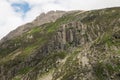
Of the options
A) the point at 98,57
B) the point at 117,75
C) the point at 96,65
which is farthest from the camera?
the point at 98,57

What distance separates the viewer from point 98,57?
190m

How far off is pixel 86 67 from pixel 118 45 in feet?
95.7

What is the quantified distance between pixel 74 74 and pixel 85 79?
14094 millimetres

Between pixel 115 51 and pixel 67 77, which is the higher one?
pixel 115 51

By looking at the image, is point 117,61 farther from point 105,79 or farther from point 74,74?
point 74,74

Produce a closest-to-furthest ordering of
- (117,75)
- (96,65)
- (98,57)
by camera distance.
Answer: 1. (117,75)
2. (96,65)
3. (98,57)

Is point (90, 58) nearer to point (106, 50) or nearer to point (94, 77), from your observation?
point (106, 50)

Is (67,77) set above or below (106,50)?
below

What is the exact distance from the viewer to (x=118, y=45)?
197375mm

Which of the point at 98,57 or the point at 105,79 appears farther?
the point at 98,57

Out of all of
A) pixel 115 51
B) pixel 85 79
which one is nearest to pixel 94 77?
pixel 85 79

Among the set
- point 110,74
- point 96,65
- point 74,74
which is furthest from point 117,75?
point 74,74

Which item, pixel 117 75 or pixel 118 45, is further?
pixel 118 45

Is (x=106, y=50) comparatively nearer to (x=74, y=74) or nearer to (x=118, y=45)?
(x=118, y=45)
